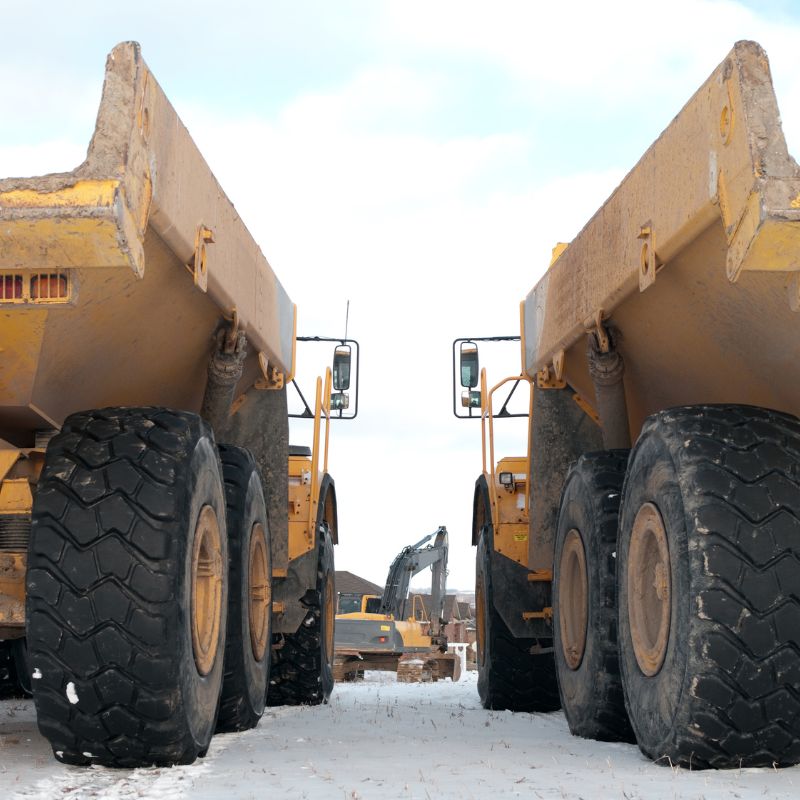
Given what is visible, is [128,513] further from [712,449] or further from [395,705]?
[395,705]

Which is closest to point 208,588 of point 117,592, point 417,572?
point 117,592

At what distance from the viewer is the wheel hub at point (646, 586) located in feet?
16.1

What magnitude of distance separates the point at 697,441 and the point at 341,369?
4.65 m

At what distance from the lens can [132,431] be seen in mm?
4641

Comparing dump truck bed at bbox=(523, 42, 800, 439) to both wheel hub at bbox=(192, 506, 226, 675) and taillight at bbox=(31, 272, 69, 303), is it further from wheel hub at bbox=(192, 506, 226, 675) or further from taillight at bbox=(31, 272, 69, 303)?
taillight at bbox=(31, 272, 69, 303)

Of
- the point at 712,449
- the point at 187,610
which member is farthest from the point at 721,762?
the point at 187,610

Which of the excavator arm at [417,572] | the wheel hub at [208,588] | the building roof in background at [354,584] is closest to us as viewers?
the wheel hub at [208,588]

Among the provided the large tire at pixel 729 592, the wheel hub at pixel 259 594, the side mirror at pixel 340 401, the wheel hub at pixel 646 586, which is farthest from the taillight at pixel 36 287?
the side mirror at pixel 340 401

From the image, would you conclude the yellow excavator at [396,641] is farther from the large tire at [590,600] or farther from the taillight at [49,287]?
the taillight at [49,287]

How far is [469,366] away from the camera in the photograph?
870 cm

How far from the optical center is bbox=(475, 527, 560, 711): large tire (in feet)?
28.1

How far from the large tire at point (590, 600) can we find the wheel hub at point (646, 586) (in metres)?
0.54

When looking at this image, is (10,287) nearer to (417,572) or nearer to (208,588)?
(208,588)

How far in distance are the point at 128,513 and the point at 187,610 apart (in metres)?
0.43
